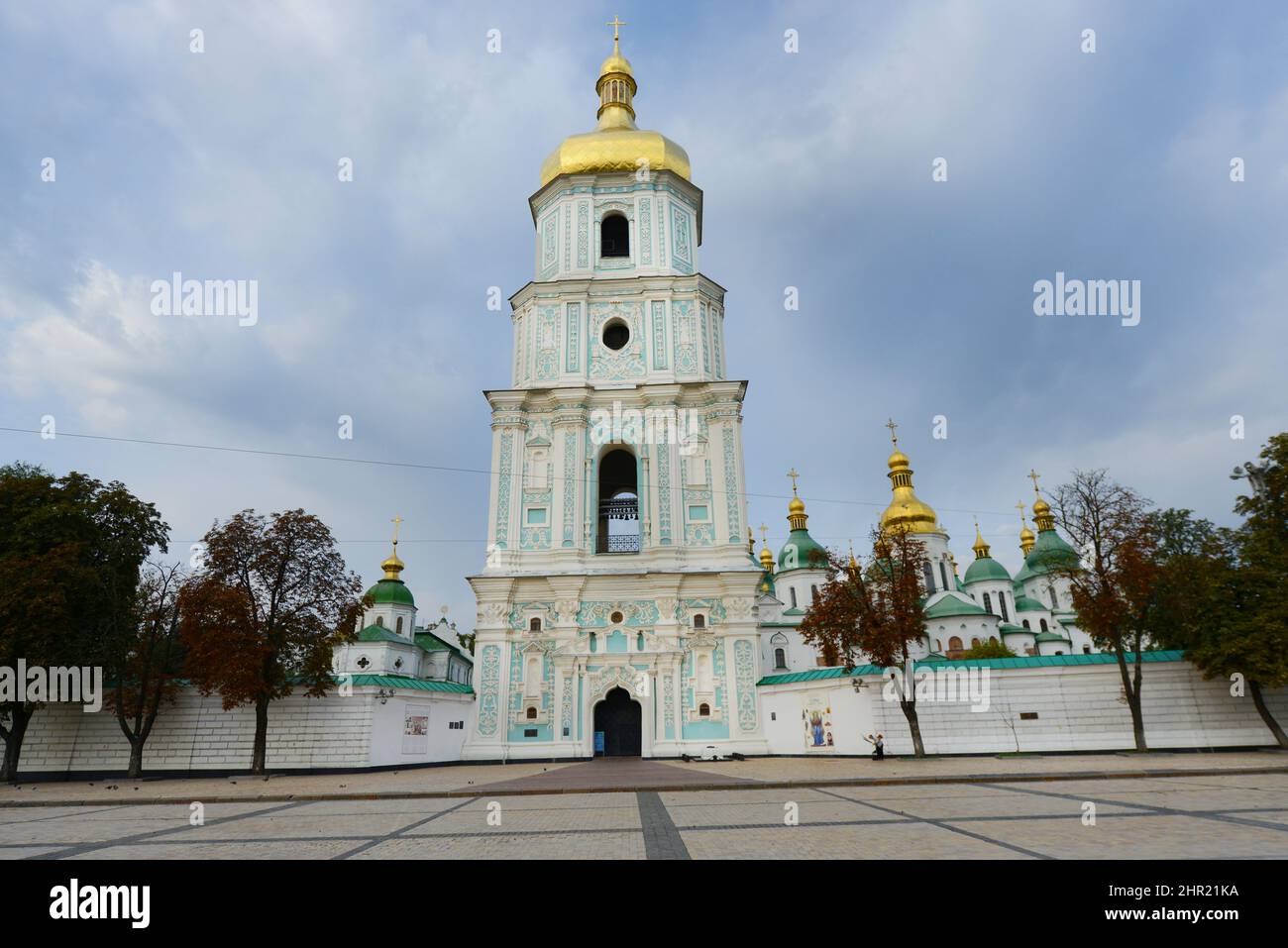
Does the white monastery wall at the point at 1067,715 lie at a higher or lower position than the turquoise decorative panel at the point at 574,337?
lower

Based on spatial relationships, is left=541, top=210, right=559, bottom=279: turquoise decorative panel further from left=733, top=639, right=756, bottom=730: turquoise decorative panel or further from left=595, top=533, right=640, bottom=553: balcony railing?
left=733, top=639, right=756, bottom=730: turquoise decorative panel

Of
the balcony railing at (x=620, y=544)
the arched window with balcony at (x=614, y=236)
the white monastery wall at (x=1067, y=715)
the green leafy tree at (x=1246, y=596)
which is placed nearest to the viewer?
the green leafy tree at (x=1246, y=596)

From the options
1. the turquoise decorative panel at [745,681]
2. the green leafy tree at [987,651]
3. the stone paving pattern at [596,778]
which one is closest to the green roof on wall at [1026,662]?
the turquoise decorative panel at [745,681]

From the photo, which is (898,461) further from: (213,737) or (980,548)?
(213,737)

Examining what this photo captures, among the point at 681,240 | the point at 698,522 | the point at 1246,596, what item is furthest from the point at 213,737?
the point at 1246,596

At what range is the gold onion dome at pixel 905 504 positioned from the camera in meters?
57.2

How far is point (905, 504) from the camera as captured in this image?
192 ft

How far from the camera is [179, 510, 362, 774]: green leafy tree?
20.9 m

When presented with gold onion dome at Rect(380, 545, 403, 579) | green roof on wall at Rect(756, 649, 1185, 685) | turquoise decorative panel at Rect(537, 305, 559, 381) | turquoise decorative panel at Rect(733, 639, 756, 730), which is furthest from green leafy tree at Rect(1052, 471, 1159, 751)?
gold onion dome at Rect(380, 545, 403, 579)

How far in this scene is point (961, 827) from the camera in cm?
826

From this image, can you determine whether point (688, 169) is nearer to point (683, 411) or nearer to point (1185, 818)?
point (683, 411)

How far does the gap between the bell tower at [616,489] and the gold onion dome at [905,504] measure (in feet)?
96.7

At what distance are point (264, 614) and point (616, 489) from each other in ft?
58.9

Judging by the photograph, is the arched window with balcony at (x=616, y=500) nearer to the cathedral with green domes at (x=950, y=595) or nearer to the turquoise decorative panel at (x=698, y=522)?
the turquoise decorative panel at (x=698, y=522)
